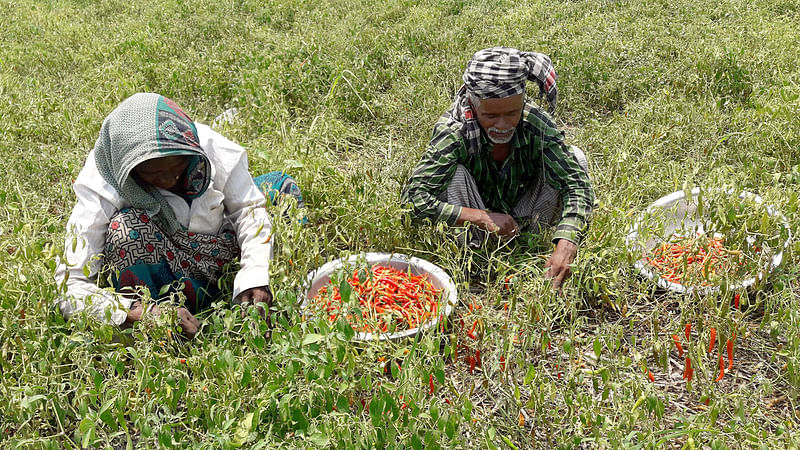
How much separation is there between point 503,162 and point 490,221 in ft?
1.07

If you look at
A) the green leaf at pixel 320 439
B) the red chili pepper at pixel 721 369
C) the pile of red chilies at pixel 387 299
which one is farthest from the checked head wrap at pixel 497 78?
the green leaf at pixel 320 439

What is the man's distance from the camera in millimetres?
2682

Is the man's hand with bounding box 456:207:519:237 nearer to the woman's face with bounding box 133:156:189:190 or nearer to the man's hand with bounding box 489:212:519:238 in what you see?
the man's hand with bounding box 489:212:519:238

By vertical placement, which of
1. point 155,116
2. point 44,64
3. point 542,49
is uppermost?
point 155,116

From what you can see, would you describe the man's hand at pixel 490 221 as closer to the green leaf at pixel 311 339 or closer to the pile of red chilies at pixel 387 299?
the pile of red chilies at pixel 387 299

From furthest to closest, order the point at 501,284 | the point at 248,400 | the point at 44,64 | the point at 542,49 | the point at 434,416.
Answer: the point at 44,64 < the point at 542,49 < the point at 501,284 < the point at 248,400 < the point at 434,416

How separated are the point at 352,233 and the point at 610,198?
1232 millimetres

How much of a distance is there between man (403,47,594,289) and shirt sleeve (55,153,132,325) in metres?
1.19

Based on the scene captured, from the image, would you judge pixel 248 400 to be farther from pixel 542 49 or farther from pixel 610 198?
pixel 542 49

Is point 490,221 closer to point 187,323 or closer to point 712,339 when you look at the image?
point 712,339

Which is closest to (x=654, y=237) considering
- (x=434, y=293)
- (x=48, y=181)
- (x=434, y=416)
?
(x=434, y=293)

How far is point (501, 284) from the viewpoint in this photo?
2.80m

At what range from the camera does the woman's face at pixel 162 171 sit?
2.40m

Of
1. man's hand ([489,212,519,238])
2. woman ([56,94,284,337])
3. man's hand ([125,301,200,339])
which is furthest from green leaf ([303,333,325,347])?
man's hand ([489,212,519,238])
